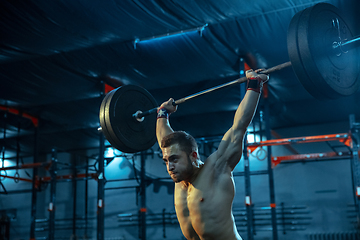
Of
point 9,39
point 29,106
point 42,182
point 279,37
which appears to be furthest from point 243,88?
point 42,182

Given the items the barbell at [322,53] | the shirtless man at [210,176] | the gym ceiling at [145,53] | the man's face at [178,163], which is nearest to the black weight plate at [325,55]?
the barbell at [322,53]

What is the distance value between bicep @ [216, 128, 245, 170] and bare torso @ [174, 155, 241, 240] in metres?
0.03

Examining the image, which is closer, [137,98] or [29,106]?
[137,98]

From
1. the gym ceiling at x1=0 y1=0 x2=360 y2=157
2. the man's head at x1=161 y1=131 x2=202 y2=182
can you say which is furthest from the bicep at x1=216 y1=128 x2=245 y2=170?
the gym ceiling at x1=0 y1=0 x2=360 y2=157

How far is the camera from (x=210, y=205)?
210 centimetres

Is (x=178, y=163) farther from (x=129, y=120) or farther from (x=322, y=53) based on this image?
(x=129, y=120)

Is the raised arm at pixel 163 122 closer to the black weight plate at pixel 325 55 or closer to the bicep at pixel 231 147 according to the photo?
the bicep at pixel 231 147

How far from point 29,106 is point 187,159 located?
6558 millimetres

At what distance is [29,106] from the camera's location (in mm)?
7895

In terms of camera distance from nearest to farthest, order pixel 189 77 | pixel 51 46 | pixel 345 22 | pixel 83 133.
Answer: pixel 345 22 < pixel 51 46 < pixel 189 77 < pixel 83 133

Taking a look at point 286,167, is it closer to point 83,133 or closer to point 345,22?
point 83,133

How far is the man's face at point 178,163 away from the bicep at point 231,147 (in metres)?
0.19

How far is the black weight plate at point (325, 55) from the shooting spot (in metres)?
2.10

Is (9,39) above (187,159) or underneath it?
above
